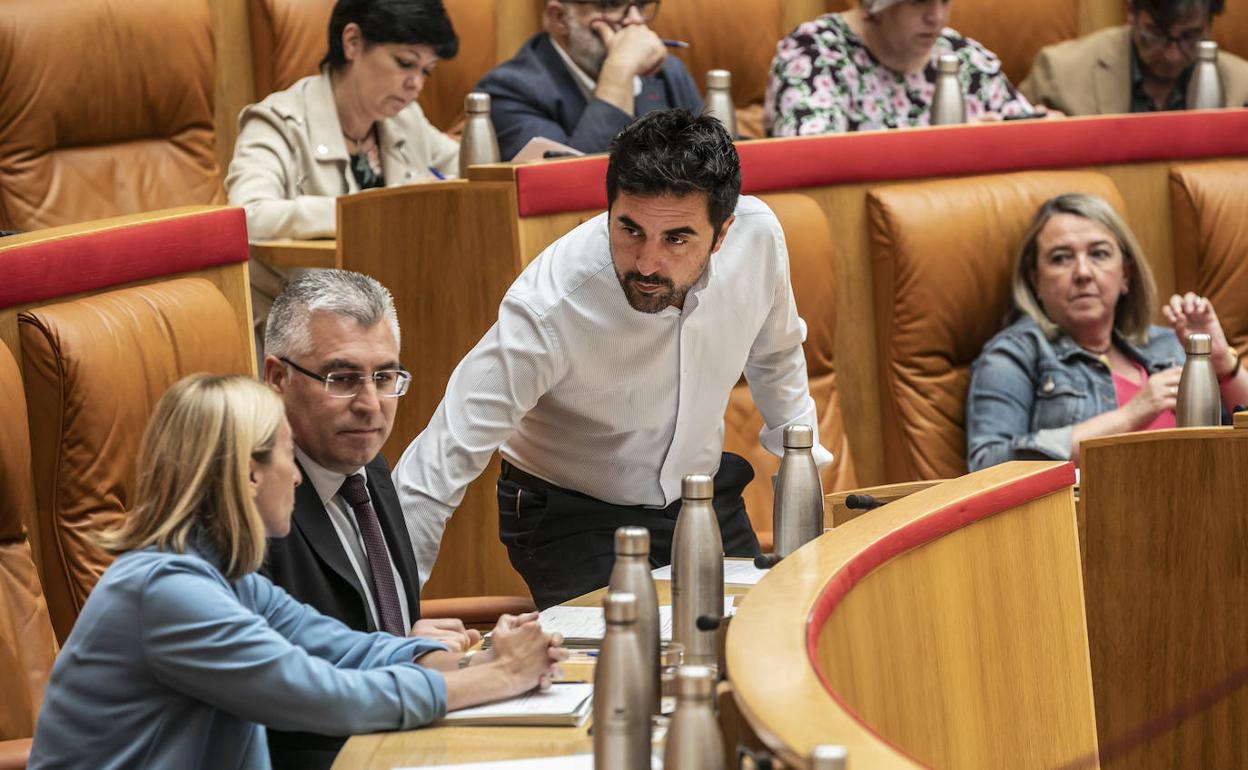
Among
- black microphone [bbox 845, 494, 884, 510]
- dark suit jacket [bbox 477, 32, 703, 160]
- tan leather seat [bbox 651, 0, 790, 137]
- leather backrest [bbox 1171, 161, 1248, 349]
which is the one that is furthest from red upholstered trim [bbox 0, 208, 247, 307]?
leather backrest [bbox 1171, 161, 1248, 349]

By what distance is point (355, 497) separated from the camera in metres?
1.81

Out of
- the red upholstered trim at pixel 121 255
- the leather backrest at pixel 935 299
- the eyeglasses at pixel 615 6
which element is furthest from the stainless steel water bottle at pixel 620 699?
the eyeglasses at pixel 615 6

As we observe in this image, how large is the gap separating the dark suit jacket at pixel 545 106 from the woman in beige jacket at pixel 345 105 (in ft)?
0.42

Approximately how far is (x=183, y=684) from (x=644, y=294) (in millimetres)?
962

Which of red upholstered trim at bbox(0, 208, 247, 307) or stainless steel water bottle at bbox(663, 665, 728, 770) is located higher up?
red upholstered trim at bbox(0, 208, 247, 307)

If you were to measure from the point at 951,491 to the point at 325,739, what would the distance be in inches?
26.9

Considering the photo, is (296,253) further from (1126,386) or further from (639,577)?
(639,577)

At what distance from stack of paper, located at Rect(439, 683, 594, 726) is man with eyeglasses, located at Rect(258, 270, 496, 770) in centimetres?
19

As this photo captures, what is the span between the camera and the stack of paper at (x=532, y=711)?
1.46m

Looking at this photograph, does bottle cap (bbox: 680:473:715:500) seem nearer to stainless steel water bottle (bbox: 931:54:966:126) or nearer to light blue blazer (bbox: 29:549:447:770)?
light blue blazer (bbox: 29:549:447:770)

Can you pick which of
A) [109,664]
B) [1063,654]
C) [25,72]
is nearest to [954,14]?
[25,72]

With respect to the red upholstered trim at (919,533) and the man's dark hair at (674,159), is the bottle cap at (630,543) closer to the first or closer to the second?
the red upholstered trim at (919,533)

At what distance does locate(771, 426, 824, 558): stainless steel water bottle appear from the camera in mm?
1768

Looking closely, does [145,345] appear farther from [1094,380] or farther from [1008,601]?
[1094,380]
